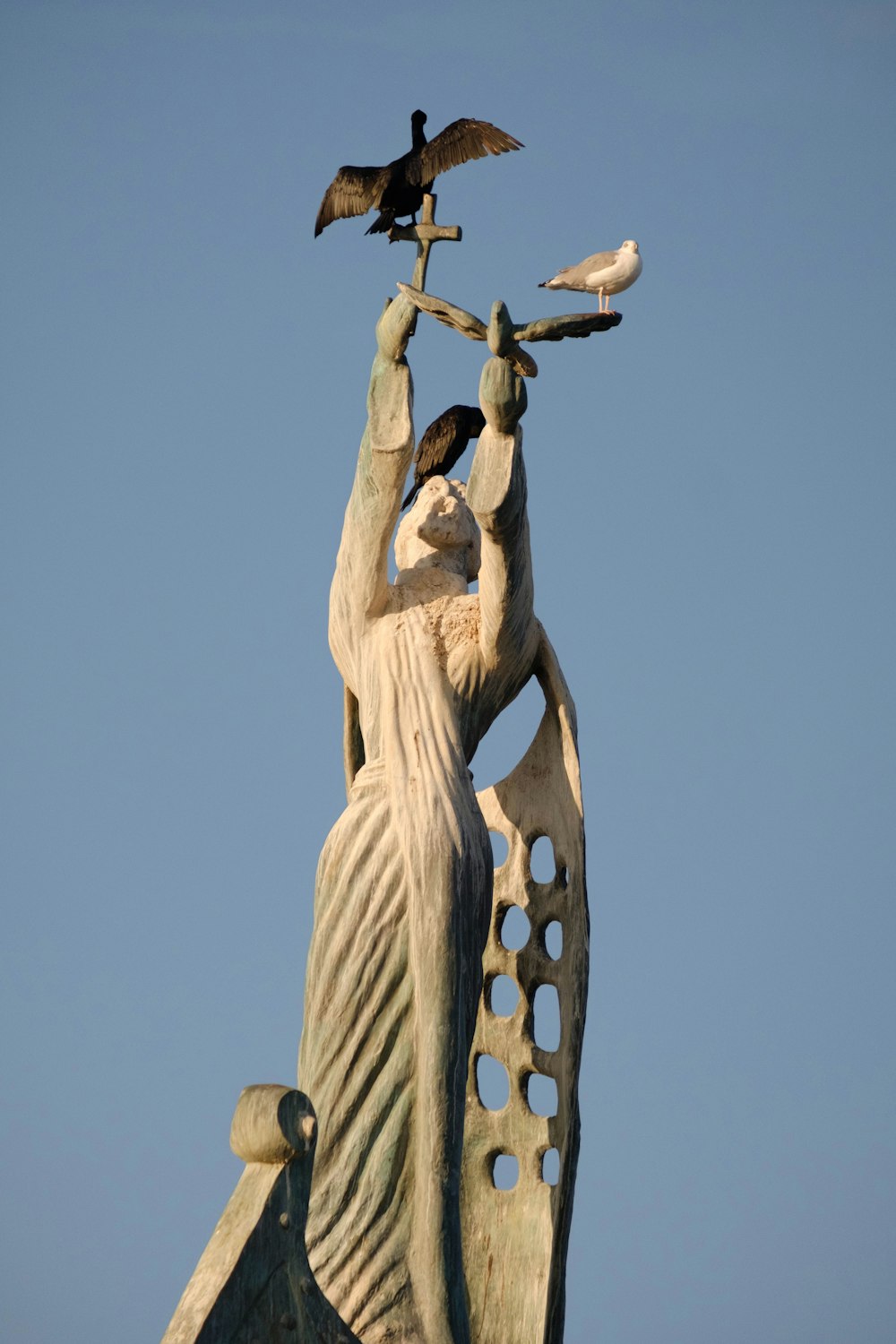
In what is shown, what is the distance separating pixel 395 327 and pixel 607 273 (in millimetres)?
746

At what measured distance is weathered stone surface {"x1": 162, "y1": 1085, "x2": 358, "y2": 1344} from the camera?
6.83 metres

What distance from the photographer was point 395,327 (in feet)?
27.8

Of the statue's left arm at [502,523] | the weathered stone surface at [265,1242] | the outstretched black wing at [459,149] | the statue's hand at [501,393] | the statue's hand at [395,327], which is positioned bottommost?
the weathered stone surface at [265,1242]

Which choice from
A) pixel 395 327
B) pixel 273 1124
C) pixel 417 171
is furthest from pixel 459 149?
pixel 273 1124

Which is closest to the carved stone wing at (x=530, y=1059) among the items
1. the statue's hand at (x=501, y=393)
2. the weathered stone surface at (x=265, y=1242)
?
the statue's hand at (x=501, y=393)

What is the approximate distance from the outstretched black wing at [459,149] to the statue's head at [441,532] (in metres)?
1.13

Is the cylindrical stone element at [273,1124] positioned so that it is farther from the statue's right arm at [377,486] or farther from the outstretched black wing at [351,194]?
the outstretched black wing at [351,194]

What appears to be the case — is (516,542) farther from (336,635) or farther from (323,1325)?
(323,1325)

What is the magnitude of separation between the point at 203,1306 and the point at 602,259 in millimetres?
3778

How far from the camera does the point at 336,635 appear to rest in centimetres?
881

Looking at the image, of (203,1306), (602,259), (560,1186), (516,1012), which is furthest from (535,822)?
(203,1306)

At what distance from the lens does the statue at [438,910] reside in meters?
8.05

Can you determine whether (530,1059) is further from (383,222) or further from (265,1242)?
(383,222)

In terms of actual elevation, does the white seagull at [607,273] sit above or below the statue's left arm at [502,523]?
above
